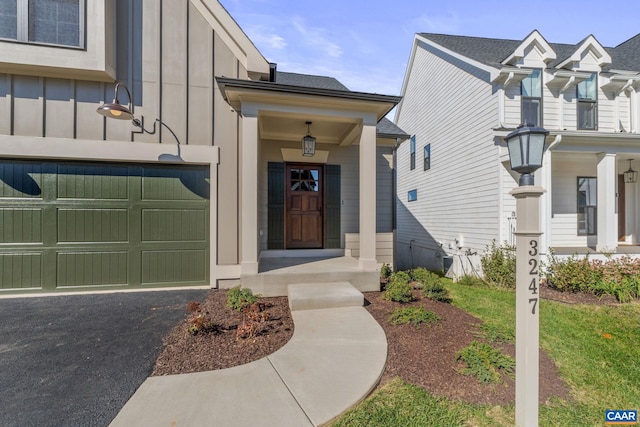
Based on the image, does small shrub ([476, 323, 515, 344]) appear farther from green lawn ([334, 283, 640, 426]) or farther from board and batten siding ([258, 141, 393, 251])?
board and batten siding ([258, 141, 393, 251])

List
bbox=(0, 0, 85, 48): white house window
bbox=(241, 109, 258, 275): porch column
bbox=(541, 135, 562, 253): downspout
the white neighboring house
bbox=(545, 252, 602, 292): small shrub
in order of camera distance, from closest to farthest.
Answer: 1. bbox=(0, 0, 85, 48): white house window
2. bbox=(241, 109, 258, 275): porch column
3. bbox=(545, 252, 602, 292): small shrub
4. bbox=(541, 135, 562, 253): downspout
5. the white neighboring house

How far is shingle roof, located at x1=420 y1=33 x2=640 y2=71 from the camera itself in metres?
8.03

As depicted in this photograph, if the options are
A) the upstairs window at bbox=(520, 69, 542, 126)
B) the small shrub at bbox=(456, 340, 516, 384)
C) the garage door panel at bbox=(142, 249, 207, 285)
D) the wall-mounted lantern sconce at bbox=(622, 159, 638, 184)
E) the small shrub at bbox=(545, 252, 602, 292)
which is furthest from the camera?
the wall-mounted lantern sconce at bbox=(622, 159, 638, 184)

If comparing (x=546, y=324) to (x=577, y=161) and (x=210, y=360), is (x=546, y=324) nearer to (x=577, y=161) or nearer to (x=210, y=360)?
(x=210, y=360)

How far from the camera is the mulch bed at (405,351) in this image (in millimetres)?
2314

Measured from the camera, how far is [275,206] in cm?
641

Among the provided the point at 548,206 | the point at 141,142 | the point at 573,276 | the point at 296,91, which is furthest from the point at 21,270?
the point at 548,206

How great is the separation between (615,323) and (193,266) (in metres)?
6.94

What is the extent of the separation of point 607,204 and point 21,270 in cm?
1274

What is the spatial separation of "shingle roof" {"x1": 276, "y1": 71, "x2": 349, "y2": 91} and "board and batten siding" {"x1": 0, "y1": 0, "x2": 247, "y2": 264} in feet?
9.33

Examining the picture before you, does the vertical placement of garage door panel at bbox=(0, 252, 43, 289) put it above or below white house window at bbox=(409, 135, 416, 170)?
below

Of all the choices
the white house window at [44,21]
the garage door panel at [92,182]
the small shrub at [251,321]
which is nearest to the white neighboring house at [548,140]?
the small shrub at [251,321]

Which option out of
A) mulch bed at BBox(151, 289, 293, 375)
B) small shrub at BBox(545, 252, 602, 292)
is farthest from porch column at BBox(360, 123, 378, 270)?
small shrub at BBox(545, 252, 602, 292)

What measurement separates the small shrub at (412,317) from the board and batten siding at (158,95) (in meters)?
3.17
